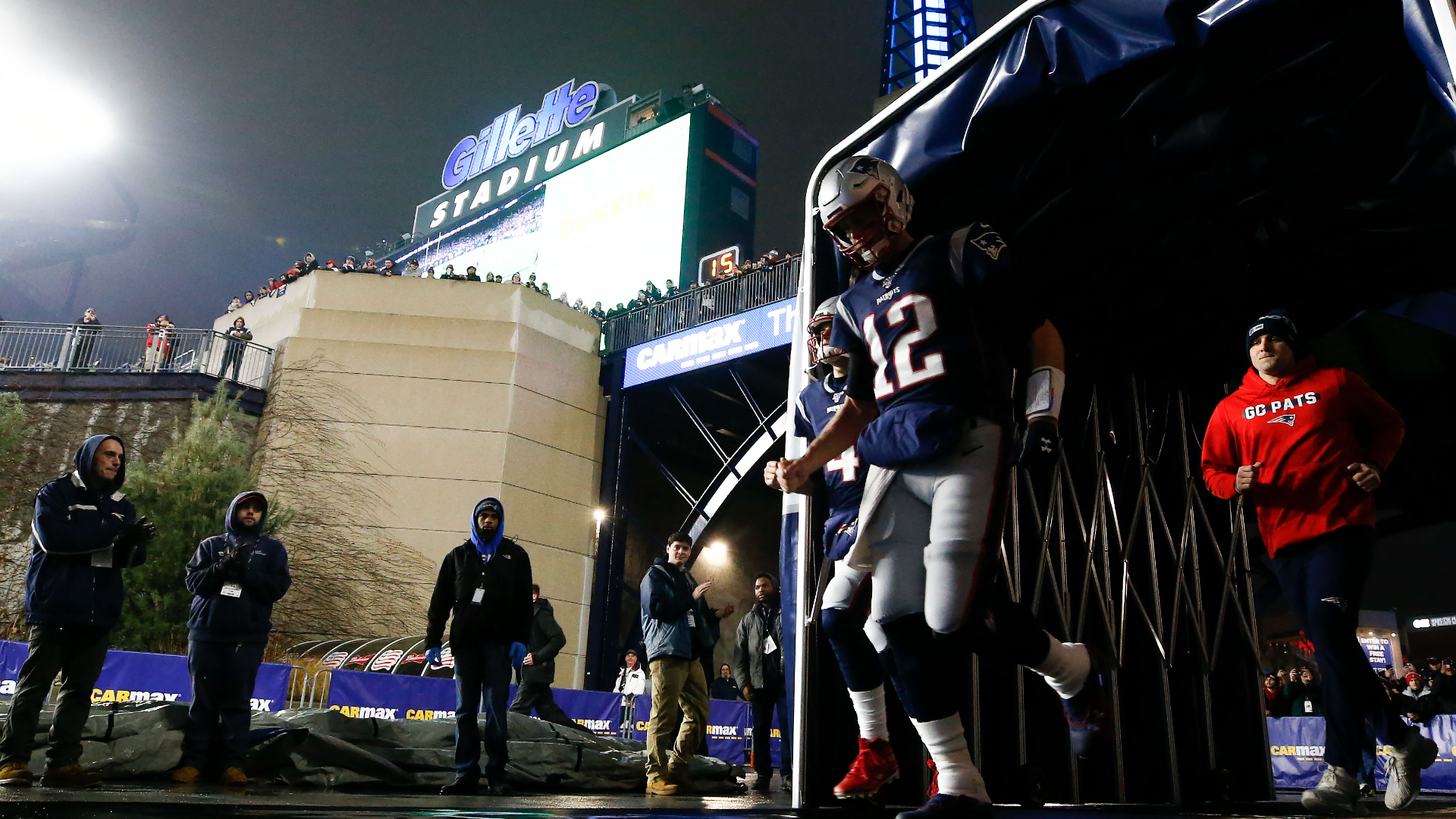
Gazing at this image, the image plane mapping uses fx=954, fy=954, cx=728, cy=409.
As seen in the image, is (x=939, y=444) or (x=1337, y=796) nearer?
(x=939, y=444)

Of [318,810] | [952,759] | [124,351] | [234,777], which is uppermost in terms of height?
[124,351]

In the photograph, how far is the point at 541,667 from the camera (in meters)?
9.57

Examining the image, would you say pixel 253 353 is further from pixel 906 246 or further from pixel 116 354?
pixel 906 246

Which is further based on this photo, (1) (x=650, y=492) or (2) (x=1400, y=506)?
(1) (x=650, y=492)

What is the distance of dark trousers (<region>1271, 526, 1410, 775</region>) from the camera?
3.22 metres

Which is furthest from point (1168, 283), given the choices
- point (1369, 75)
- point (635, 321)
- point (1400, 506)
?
point (635, 321)

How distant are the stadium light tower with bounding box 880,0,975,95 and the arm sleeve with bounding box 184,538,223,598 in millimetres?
23192

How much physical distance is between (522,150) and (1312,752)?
110ft

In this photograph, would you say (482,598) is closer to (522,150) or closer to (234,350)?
(234,350)

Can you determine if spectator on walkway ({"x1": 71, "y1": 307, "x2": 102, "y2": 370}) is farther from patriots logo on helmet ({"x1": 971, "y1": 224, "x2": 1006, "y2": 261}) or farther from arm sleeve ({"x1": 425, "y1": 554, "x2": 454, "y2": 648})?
patriots logo on helmet ({"x1": 971, "y1": 224, "x2": 1006, "y2": 261})

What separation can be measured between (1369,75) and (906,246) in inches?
85.9

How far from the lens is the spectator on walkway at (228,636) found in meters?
5.29

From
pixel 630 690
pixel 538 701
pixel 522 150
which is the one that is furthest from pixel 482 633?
pixel 522 150

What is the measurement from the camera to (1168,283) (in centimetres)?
520
